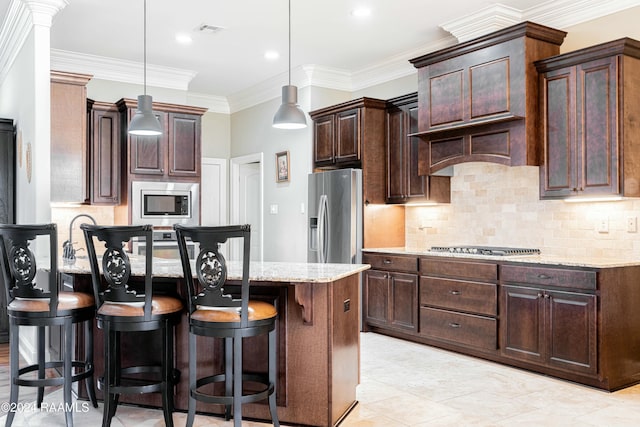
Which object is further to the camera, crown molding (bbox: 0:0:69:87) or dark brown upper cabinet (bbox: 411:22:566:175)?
crown molding (bbox: 0:0:69:87)

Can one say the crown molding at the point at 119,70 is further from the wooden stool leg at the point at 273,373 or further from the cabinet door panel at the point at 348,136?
the wooden stool leg at the point at 273,373

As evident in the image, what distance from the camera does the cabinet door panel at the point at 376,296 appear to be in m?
5.44

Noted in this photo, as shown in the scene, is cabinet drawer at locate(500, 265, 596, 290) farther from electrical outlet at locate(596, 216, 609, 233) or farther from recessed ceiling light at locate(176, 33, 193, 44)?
recessed ceiling light at locate(176, 33, 193, 44)

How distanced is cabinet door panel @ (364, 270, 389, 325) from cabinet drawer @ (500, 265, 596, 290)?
1.35m

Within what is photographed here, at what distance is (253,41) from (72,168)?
2.13 m

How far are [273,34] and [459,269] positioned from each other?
2821 millimetres

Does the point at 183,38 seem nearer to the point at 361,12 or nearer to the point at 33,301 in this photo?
the point at 361,12

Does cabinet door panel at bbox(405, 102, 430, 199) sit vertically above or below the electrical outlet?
above

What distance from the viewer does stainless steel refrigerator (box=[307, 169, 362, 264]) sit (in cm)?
568

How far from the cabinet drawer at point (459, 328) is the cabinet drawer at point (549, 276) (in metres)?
0.41

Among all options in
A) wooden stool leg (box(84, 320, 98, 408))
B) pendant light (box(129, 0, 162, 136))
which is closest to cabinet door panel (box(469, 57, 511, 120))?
pendant light (box(129, 0, 162, 136))

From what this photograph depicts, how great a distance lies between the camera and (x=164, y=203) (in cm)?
621

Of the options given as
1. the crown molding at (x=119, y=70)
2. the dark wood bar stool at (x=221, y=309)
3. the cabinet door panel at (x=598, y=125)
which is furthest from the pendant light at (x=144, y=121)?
the cabinet door panel at (x=598, y=125)

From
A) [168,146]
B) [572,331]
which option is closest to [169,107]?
[168,146]
